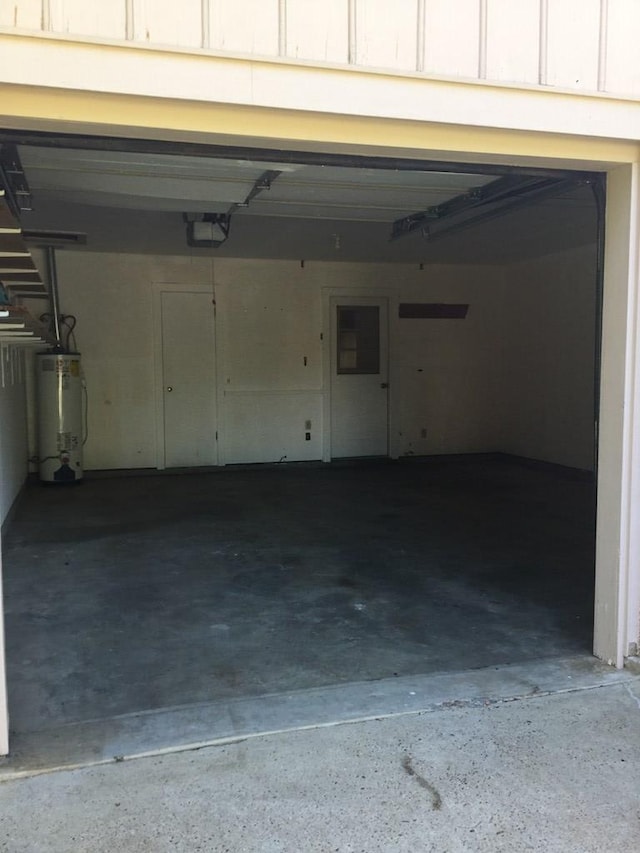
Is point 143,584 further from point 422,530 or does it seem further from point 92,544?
point 422,530

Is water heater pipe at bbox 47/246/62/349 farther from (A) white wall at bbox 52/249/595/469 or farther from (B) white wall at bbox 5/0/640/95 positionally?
(B) white wall at bbox 5/0/640/95

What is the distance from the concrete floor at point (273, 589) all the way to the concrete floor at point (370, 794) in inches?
17.8

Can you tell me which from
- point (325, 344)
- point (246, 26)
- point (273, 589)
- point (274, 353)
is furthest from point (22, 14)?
point (325, 344)

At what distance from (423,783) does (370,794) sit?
18cm

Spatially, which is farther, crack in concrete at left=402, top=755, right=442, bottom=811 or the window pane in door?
the window pane in door

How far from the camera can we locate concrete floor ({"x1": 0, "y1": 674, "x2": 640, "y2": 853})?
6.00 feet

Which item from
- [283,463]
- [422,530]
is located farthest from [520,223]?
[283,463]

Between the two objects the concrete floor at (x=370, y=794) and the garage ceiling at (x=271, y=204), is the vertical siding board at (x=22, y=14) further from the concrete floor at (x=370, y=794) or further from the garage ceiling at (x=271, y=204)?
the concrete floor at (x=370, y=794)

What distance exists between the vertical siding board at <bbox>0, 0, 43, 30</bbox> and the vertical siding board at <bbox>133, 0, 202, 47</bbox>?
0.27 meters

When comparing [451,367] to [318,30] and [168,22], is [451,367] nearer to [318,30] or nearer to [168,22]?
[318,30]

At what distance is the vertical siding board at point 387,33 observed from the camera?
226 centimetres

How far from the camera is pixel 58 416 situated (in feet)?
23.9

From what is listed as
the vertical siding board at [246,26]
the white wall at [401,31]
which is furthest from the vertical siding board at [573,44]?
the vertical siding board at [246,26]

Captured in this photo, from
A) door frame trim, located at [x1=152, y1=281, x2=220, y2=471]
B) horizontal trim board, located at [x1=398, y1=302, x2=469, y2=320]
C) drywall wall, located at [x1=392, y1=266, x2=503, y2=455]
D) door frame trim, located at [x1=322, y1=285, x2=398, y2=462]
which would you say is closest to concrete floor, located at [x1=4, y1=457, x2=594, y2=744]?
door frame trim, located at [x1=152, y1=281, x2=220, y2=471]
